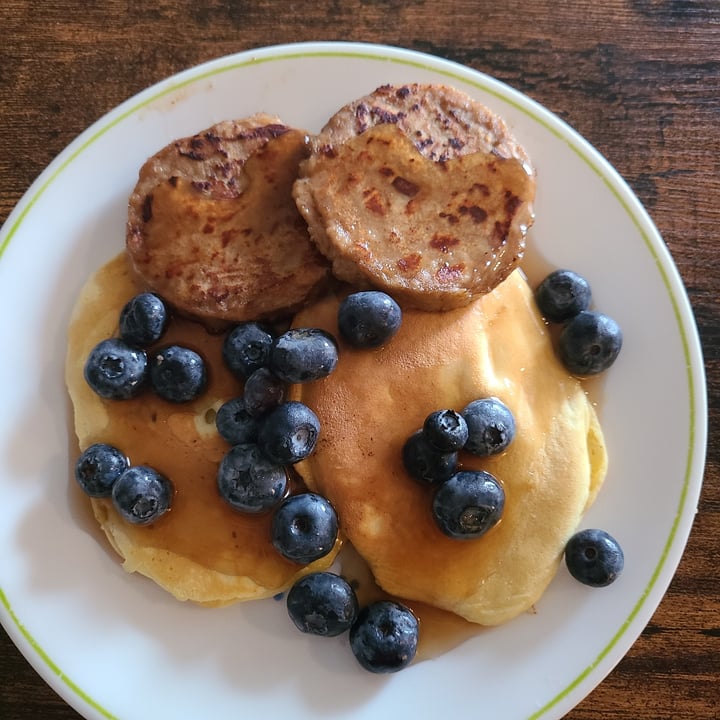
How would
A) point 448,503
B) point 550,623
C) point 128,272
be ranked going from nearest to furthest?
point 448,503, point 550,623, point 128,272

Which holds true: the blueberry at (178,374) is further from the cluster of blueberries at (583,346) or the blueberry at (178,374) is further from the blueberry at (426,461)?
the cluster of blueberries at (583,346)

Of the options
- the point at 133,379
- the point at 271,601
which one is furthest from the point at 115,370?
the point at 271,601

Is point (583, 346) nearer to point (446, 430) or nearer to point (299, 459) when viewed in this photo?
point (446, 430)

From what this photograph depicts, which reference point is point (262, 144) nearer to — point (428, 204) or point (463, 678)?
point (428, 204)

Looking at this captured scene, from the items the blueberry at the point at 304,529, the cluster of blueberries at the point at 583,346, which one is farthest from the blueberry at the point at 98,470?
the cluster of blueberries at the point at 583,346

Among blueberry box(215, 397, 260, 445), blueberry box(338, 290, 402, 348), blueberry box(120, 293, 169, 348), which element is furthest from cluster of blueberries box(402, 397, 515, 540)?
blueberry box(120, 293, 169, 348)

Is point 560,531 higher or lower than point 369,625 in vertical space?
higher

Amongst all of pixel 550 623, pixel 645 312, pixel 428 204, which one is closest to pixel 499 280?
pixel 428 204
